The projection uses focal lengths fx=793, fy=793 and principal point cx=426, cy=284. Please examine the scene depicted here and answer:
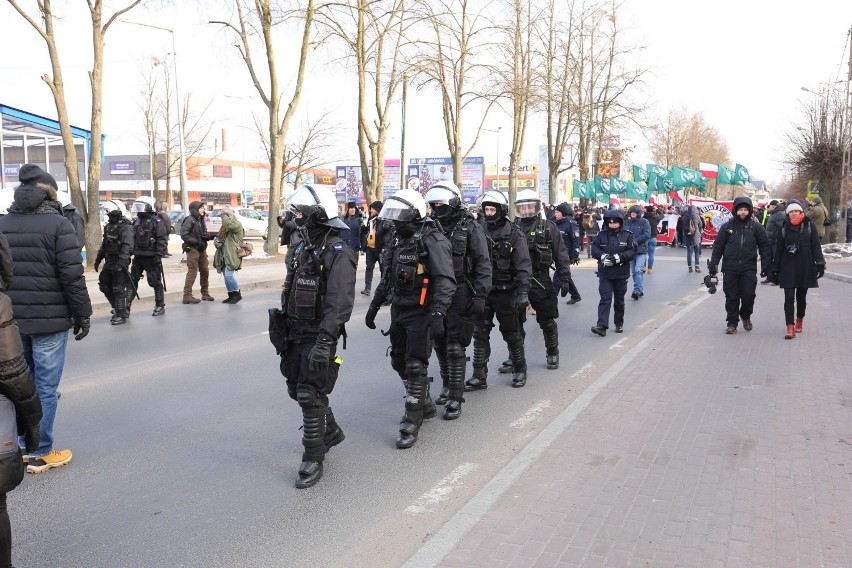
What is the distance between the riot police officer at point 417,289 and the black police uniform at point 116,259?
258 inches

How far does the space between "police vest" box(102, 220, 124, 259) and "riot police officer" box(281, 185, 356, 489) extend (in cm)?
694

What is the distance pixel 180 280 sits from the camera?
57.3 feet

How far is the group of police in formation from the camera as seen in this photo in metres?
4.73

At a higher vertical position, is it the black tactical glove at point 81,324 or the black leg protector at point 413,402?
the black tactical glove at point 81,324

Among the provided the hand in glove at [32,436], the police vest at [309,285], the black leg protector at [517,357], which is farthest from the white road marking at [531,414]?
the hand in glove at [32,436]

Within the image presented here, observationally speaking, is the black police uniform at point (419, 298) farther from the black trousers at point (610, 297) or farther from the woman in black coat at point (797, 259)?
the woman in black coat at point (797, 259)

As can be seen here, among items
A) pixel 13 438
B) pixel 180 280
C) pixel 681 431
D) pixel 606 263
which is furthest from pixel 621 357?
pixel 180 280

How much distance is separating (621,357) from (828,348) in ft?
8.75

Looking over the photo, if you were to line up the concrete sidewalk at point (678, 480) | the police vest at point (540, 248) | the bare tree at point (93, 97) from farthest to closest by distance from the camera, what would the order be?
the bare tree at point (93, 97)
the police vest at point (540, 248)
the concrete sidewalk at point (678, 480)

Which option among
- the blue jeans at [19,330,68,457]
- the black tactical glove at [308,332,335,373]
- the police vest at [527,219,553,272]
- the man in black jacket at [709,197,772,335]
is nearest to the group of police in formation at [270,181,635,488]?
the black tactical glove at [308,332,335,373]

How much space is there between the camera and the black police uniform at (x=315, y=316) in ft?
15.3

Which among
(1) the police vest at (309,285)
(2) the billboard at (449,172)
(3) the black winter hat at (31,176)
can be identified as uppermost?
(2) the billboard at (449,172)

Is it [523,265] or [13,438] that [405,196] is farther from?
[13,438]

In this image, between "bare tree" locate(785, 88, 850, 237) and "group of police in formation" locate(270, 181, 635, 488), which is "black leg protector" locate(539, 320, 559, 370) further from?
"bare tree" locate(785, 88, 850, 237)
